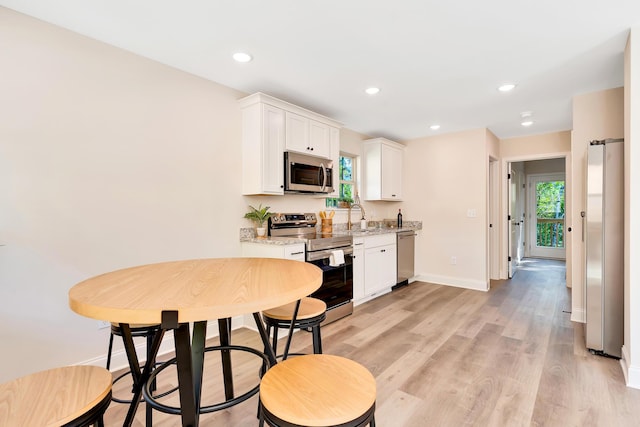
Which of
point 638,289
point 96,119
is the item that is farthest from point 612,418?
point 96,119

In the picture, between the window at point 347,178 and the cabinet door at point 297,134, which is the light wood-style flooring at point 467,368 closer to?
the window at point 347,178

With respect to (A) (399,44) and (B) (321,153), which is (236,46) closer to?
(A) (399,44)

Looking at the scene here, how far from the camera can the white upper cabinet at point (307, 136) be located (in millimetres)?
3222

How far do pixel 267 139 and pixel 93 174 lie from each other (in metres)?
1.44

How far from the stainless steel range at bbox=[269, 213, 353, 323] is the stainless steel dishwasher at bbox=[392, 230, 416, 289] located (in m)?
1.30

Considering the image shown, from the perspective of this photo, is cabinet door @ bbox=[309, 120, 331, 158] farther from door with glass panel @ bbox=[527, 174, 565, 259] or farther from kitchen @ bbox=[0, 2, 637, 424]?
door with glass panel @ bbox=[527, 174, 565, 259]

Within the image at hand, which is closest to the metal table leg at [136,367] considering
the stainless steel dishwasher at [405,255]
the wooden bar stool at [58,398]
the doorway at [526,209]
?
the wooden bar stool at [58,398]

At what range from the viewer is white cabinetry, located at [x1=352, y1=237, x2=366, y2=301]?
11.8 feet

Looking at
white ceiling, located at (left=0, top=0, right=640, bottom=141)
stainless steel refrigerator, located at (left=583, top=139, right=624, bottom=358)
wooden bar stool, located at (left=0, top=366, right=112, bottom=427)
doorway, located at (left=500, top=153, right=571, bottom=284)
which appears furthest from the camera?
doorway, located at (left=500, top=153, right=571, bottom=284)

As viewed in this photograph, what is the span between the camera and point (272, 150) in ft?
10.0

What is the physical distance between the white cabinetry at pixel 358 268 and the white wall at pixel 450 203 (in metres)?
1.76

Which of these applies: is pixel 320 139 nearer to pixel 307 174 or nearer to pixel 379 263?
pixel 307 174

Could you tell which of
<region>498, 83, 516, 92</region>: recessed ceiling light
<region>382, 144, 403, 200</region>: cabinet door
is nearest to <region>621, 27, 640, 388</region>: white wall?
<region>498, 83, 516, 92</region>: recessed ceiling light

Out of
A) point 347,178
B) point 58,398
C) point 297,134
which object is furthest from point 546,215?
point 58,398
